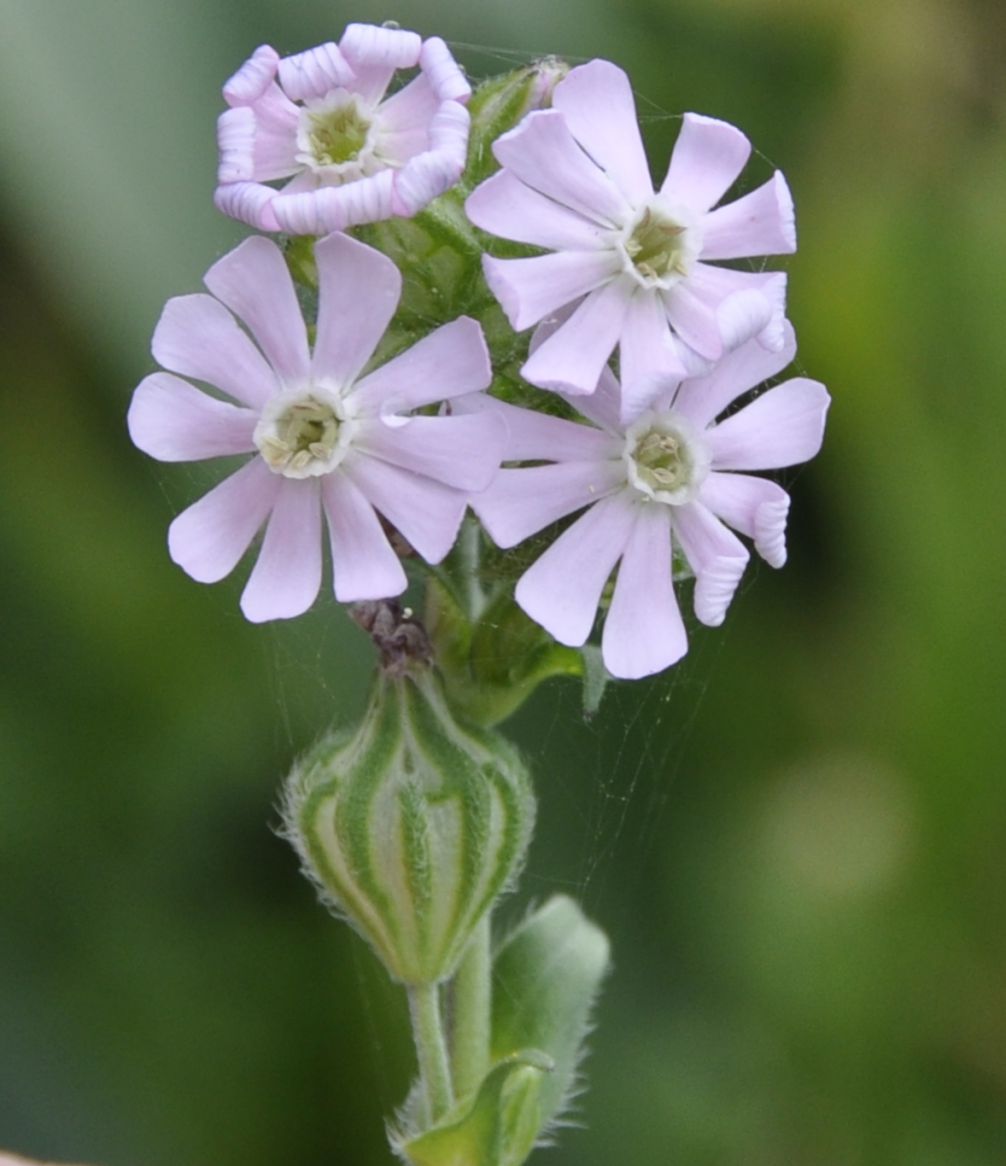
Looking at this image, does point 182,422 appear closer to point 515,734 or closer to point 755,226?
point 755,226

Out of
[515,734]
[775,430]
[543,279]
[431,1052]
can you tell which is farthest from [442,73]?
[515,734]

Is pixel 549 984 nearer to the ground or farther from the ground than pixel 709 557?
nearer to the ground

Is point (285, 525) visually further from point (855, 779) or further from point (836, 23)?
point (836, 23)

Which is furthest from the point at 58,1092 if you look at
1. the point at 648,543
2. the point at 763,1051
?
the point at 648,543

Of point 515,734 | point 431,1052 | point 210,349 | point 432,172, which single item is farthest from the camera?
point 515,734

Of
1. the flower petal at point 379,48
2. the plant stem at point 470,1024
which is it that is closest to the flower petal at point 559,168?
the flower petal at point 379,48

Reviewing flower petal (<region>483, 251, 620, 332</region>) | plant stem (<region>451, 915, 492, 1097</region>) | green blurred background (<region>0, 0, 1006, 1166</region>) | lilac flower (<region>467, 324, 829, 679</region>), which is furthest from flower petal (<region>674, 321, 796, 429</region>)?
green blurred background (<region>0, 0, 1006, 1166</region>)

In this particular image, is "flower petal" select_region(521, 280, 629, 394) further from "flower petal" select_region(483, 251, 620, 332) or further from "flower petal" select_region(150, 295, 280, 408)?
"flower petal" select_region(150, 295, 280, 408)
